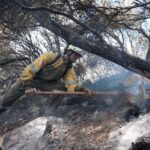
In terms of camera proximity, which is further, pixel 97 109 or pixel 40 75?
pixel 40 75

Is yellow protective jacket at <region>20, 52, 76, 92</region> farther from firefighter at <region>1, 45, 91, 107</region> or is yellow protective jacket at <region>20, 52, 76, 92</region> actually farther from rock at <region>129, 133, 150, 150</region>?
rock at <region>129, 133, 150, 150</region>

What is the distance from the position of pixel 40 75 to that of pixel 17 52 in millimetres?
6097

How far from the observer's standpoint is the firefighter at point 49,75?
7.55 meters

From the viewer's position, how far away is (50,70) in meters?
7.96

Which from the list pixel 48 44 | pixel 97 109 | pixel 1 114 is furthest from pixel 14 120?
pixel 48 44

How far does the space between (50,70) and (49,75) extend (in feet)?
0.64

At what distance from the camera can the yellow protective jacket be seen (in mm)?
7531

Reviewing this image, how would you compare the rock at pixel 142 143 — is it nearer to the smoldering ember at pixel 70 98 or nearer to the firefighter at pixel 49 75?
the smoldering ember at pixel 70 98

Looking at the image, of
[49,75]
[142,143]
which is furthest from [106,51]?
[142,143]

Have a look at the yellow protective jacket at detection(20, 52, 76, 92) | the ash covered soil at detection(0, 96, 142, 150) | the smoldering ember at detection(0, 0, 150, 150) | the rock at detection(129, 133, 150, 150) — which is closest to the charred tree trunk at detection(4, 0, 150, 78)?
the smoldering ember at detection(0, 0, 150, 150)

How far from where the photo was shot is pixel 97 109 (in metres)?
7.58

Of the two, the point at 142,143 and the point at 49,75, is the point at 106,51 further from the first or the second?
the point at 142,143

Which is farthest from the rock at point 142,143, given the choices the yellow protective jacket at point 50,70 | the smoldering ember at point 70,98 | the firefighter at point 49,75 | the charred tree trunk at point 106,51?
the yellow protective jacket at point 50,70

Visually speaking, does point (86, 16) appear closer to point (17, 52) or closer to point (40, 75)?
point (40, 75)
